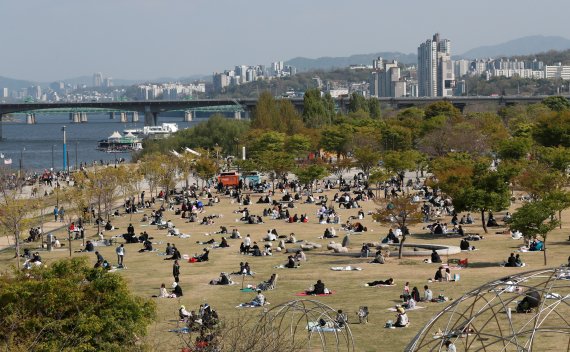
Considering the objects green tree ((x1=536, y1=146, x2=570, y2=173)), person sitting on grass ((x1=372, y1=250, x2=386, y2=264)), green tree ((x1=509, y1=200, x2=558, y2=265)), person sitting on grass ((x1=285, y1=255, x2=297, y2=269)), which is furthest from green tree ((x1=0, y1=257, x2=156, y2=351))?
green tree ((x1=536, y1=146, x2=570, y2=173))

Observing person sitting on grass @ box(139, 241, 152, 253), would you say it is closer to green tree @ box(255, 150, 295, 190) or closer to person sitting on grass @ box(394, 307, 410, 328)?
person sitting on grass @ box(394, 307, 410, 328)

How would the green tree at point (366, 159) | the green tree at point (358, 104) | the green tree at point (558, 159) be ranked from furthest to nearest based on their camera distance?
the green tree at point (358, 104)
the green tree at point (366, 159)
the green tree at point (558, 159)

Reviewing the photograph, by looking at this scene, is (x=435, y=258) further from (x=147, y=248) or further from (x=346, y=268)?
(x=147, y=248)

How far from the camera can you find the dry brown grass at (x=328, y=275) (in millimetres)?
21625

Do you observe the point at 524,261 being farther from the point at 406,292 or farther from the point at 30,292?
the point at 30,292

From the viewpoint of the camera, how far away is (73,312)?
17.9 metres

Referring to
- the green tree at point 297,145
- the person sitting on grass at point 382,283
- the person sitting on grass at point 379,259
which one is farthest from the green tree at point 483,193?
the green tree at point 297,145

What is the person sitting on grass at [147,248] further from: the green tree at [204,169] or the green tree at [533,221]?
the green tree at [204,169]

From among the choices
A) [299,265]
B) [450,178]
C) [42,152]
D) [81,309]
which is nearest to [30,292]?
[81,309]

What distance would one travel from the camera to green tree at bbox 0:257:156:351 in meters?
17.2

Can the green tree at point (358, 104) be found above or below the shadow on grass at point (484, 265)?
above

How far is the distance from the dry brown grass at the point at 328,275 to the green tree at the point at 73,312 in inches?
27.9

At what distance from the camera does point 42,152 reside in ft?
422

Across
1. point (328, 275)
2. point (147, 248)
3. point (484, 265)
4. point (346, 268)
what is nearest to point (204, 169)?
point (147, 248)
